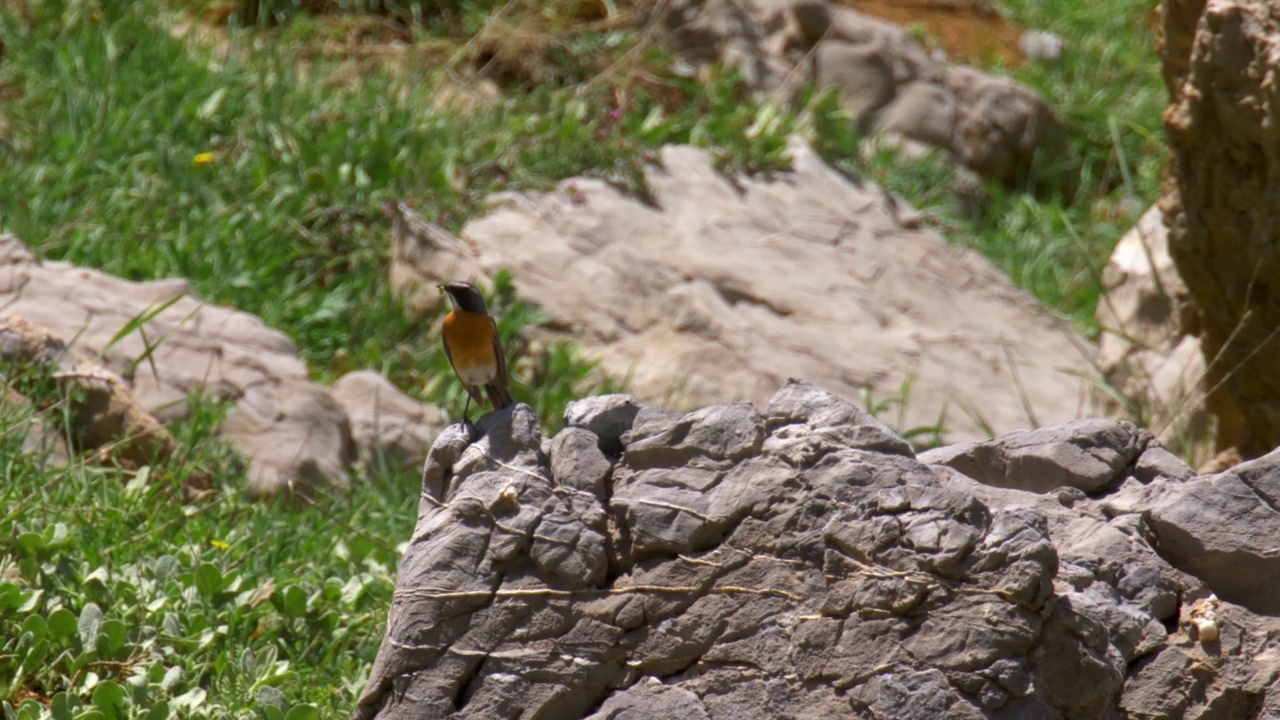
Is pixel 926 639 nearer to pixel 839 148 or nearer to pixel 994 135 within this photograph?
pixel 839 148

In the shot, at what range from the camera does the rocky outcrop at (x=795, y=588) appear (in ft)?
8.23

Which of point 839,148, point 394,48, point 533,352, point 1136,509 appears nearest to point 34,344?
point 533,352

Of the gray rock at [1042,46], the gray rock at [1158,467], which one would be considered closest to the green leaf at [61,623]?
the gray rock at [1158,467]

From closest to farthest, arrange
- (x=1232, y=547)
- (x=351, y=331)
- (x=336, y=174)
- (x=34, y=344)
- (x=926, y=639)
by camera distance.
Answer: (x=926, y=639)
(x=1232, y=547)
(x=34, y=344)
(x=351, y=331)
(x=336, y=174)

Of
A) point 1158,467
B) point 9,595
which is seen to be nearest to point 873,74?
point 1158,467

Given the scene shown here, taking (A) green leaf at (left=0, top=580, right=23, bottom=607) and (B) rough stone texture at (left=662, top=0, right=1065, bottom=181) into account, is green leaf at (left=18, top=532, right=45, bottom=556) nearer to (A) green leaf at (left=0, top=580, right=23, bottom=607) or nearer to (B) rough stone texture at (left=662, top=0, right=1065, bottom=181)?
(A) green leaf at (left=0, top=580, right=23, bottom=607)

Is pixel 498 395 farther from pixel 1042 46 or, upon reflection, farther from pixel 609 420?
pixel 1042 46

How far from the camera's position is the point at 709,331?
6.36 meters

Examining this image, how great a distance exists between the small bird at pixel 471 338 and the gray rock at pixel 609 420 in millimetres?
688

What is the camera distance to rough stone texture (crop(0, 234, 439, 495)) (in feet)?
15.8

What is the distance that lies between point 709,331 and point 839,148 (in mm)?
2518

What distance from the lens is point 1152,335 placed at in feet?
22.1

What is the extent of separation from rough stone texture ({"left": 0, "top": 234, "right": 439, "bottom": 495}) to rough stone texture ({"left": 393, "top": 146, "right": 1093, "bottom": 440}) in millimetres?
1209

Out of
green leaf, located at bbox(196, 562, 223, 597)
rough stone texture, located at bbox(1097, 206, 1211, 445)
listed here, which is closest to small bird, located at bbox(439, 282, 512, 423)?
green leaf, located at bbox(196, 562, 223, 597)
